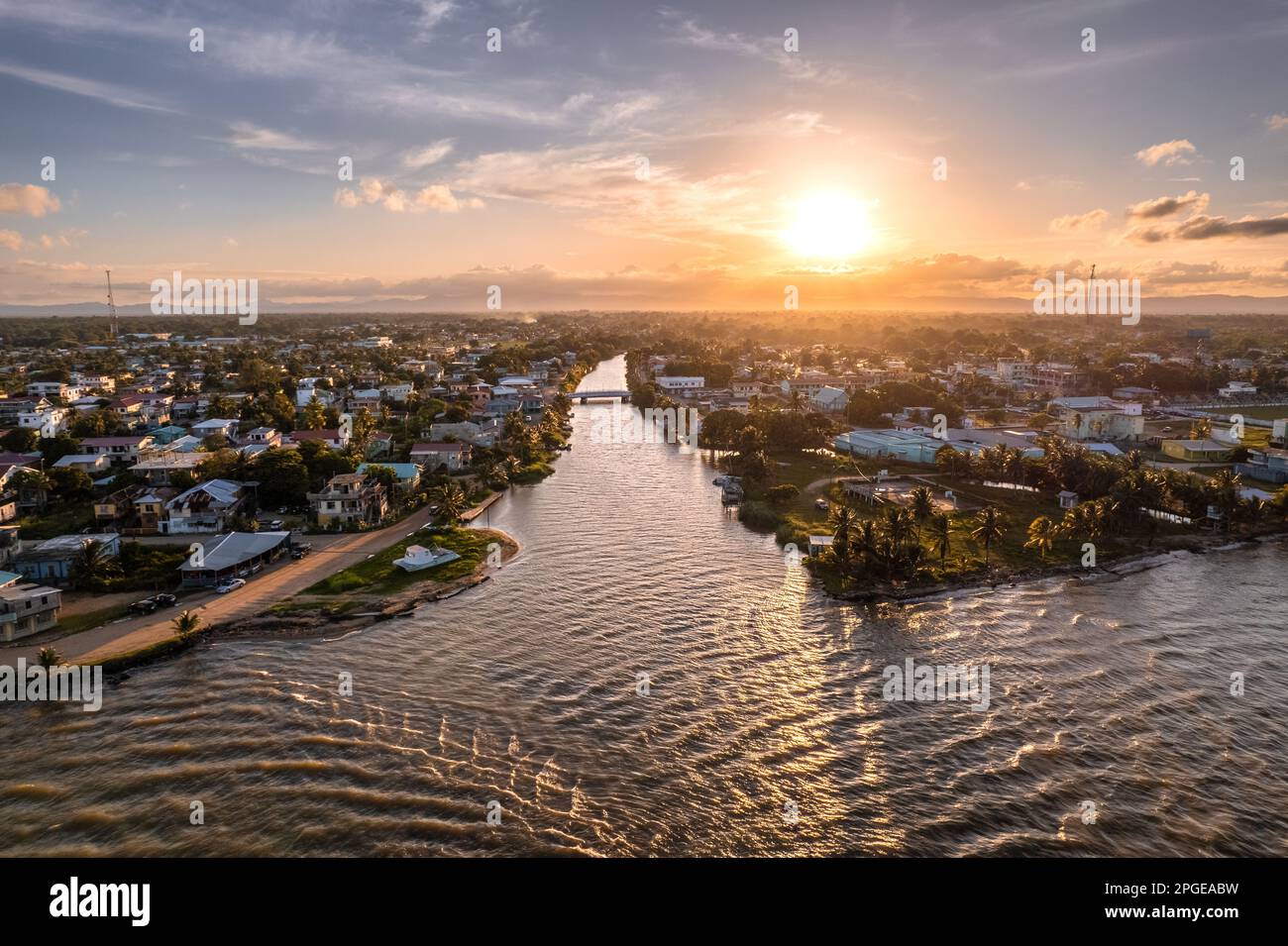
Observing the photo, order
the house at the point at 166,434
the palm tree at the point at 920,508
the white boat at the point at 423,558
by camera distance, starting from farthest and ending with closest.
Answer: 1. the house at the point at 166,434
2. the palm tree at the point at 920,508
3. the white boat at the point at 423,558

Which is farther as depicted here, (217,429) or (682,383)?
(682,383)

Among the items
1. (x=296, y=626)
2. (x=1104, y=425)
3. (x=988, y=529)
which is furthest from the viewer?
(x=1104, y=425)

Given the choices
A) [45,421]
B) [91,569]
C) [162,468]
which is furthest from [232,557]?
[45,421]

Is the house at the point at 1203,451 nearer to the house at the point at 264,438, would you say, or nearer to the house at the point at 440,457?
the house at the point at 440,457

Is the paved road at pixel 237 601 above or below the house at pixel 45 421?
below

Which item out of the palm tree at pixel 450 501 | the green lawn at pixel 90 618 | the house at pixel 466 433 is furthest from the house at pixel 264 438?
the green lawn at pixel 90 618

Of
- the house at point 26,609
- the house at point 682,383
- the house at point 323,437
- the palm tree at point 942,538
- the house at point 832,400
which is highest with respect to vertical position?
the house at point 682,383

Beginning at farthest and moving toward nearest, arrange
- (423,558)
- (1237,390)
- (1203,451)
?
1. (1237,390)
2. (1203,451)
3. (423,558)

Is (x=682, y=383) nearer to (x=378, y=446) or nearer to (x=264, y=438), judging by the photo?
(x=378, y=446)
